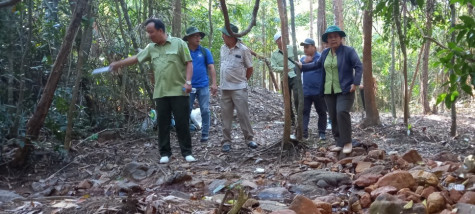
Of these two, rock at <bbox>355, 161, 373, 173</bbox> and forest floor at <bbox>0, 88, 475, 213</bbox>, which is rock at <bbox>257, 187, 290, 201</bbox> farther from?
rock at <bbox>355, 161, 373, 173</bbox>

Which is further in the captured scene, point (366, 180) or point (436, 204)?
point (366, 180)

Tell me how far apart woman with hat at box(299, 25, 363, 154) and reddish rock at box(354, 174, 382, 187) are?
110 centimetres

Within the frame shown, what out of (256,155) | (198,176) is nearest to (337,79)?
(256,155)

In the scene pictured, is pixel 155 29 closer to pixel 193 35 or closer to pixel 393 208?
pixel 193 35

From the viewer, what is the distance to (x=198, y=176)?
14.4ft

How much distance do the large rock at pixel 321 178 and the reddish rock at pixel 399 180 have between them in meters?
0.55

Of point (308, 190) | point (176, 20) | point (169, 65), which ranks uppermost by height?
point (176, 20)

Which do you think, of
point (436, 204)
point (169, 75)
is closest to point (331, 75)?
point (169, 75)

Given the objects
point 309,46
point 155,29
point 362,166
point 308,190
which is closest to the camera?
point 308,190

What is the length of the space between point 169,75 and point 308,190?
212 centimetres

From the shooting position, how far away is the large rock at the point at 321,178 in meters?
3.81

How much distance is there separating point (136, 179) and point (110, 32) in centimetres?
328

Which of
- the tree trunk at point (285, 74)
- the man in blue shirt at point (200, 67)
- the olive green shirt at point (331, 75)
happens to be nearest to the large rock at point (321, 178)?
the tree trunk at point (285, 74)

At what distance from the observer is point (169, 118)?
5035 millimetres
